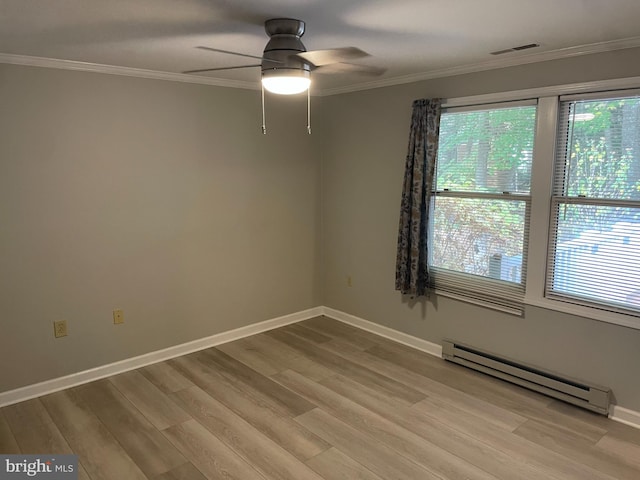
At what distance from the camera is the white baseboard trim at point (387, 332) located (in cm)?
407

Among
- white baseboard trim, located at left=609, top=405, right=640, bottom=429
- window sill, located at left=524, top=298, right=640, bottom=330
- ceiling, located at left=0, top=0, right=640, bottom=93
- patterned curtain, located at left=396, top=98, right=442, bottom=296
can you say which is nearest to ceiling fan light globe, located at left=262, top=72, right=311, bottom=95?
ceiling, located at left=0, top=0, right=640, bottom=93

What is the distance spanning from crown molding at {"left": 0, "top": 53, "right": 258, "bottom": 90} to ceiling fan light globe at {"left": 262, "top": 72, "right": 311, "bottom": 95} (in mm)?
1583

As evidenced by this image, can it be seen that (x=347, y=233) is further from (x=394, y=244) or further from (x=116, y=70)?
(x=116, y=70)

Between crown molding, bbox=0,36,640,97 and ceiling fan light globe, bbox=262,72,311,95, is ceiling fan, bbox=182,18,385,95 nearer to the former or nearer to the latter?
ceiling fan light globe, bbox=262,72,311,95

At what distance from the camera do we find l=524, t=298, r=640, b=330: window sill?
115 inches

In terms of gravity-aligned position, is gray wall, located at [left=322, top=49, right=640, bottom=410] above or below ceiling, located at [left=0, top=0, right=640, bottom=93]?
below

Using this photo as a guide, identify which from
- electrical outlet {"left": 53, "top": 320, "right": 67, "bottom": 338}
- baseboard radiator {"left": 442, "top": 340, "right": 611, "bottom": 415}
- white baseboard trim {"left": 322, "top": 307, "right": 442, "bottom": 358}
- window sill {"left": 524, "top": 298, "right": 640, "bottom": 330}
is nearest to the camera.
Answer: window sill {"left": 524, "top": 298, "right": 640, "bottom": 330}

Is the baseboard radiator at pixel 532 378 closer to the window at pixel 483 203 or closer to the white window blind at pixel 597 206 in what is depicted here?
the window at pixel 483 203

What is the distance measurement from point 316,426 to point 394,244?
182 centimetres

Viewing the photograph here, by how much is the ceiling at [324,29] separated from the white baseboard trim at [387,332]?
2.25 metres

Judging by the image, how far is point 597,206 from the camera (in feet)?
9.86

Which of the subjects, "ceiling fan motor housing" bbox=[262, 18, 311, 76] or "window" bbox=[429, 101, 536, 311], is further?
"window" bbox=[429, 101, 536, 311]

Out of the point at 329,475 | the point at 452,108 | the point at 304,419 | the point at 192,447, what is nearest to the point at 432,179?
the point at 452,108

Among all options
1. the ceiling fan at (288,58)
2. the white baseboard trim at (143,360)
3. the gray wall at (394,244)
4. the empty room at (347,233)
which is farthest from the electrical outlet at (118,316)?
the ceiling fan at (288,58)
